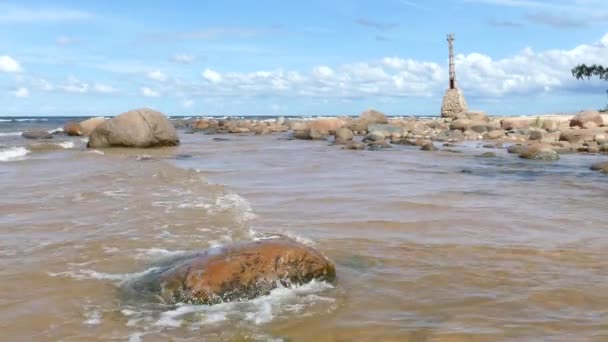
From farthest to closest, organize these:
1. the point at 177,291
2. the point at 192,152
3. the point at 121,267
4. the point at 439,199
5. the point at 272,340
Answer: the point at 192,152, the point at 439,199, the point at 121,267, the point at 177,291, the point at 272,340

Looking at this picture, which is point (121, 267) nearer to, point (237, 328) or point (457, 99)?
point (237, 328)

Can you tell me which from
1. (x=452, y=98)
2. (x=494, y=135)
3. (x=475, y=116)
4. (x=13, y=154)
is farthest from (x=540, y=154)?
(x=452, y=98)

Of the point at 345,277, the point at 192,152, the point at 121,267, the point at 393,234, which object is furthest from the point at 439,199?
the point at 192,152

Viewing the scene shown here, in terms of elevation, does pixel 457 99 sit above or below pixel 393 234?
above

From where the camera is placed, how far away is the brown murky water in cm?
378

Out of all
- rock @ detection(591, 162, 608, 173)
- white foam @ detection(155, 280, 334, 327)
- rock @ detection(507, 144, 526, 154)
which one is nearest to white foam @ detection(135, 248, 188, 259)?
white foam @ detection(155, 280, 334, 327)

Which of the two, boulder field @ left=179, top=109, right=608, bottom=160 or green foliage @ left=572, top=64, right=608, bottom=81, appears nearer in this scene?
boulder field @ left=179, top=109, right=608, bottom=160

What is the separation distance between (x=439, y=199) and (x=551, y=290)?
4624 mm

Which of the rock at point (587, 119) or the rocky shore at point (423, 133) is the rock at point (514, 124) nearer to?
the rocky shore at point (423, 133)

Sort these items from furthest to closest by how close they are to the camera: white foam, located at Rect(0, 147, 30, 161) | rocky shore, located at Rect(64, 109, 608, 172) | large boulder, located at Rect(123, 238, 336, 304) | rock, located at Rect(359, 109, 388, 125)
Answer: rock, located at Rect(359, 109, 388, 125) < rocky shore, located at Rect(64, 109, 608, 172) < white foam, located at Rect(0, 147, 30, 161) < large boulder, located at Rect(123, 238, 336, 304)

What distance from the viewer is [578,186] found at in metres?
10.8

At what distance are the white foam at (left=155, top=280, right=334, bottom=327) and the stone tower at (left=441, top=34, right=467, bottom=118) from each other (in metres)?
36.8

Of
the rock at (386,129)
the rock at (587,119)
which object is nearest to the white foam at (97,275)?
the rock at (386,129)

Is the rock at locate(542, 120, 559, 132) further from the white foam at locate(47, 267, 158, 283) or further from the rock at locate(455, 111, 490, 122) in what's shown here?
the white foam at locate(47, 267, 158, 283)
